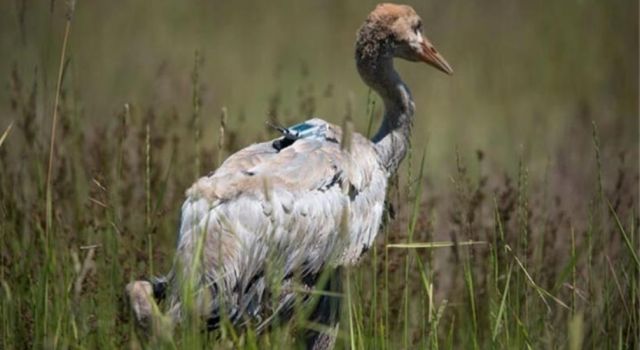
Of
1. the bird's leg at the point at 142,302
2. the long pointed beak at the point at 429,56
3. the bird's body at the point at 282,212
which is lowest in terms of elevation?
the bird's leg at the point at 142,302

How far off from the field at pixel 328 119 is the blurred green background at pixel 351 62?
15 millimetres

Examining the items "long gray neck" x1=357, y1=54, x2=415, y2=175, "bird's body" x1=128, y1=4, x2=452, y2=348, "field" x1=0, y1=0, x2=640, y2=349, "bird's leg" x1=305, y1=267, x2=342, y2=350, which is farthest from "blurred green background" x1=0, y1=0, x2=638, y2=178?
"bird's leg" x1=305, y1=267, x2=342, y2=350

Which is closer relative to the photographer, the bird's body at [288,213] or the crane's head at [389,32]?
the bird's body at [288,213]

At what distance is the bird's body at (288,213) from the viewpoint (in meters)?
4.72

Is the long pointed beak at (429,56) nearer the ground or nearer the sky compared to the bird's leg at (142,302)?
nearer the sky

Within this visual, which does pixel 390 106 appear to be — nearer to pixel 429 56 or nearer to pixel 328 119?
pixel 429 56

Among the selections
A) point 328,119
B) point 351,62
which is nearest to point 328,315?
point 328,119

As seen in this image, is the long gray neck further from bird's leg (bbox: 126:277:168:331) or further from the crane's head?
bird's leg (bbox: 126:277:168:331)

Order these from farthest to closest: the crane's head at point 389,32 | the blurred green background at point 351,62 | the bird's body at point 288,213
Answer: the blurred green background at point 351,62 < the crane's head at point 389,32 < the bird's body at point 288,213

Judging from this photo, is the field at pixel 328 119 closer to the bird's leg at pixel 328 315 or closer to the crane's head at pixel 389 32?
the bird's leg at pixel 328 315

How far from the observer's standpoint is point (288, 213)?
5105mm

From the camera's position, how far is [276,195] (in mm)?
5082

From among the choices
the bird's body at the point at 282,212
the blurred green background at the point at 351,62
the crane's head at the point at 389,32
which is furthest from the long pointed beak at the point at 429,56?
the blurred green background at the point at 351,62

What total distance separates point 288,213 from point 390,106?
117 cm
